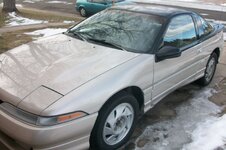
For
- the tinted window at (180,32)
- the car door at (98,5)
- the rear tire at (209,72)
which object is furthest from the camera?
the car door at (98,5)

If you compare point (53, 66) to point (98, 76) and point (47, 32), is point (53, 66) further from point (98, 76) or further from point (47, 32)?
point (47, 32)

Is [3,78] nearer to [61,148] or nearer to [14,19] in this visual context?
[61,148]

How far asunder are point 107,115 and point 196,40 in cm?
222

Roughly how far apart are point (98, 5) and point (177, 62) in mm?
11936

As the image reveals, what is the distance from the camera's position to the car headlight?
2.89 metres

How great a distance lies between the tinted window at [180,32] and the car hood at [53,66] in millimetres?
723

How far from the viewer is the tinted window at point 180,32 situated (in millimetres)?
4250

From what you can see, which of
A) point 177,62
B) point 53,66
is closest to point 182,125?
point 177,62

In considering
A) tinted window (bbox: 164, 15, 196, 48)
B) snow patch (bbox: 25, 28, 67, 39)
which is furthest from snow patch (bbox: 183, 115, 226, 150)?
snow patch (bbox: 25, 28, 67, 39)

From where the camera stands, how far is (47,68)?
3.51 m

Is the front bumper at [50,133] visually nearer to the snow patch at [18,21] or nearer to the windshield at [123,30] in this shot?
the windshield at [123,30]

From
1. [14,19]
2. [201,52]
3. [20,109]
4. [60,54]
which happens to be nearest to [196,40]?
[201,52]

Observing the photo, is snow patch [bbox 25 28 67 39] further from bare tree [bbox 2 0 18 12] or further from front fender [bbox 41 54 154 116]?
front fender [bbox 41 54 154 116]

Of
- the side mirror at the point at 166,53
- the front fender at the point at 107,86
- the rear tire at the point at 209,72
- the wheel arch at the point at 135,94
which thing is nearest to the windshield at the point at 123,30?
the side mirror at the point at 166,53
